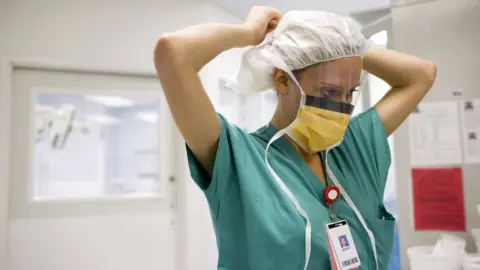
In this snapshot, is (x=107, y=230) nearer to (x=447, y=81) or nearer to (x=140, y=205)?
(x=140, y=205)

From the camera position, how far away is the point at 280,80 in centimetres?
95

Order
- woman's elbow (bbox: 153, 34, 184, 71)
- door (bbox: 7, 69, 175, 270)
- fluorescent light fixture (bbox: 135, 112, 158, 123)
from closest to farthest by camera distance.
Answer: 1. woman's elbow (bbox: 153, 34, 184, 71)
2. door (bbox: 7, 69, 175, 270)
3. fluorescent light fixture (bbox: 135, 112, 158, 123)

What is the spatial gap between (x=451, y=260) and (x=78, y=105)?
220 centimetres

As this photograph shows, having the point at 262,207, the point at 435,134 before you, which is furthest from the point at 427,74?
the point at 262,207

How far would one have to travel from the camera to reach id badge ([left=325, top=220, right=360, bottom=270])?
85cm

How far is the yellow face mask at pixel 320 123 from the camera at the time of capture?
35.7 inches

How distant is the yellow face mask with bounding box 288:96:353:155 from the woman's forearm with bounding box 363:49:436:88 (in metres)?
0.29

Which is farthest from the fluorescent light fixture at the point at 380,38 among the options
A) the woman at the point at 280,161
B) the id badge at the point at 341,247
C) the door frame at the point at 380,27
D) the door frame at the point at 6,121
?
the door frame at the point at 6,121

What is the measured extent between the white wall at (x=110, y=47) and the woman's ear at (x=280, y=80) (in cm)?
180

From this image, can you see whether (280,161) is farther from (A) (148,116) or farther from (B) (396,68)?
(A) (148,116)

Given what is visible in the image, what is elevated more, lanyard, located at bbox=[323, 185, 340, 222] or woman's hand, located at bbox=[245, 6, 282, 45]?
woman's hand, located at bbox=[245, 6, 282, 45]

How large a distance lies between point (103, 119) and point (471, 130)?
82.0 inches

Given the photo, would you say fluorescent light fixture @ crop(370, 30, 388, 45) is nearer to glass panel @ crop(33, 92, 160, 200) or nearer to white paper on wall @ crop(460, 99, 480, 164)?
white paper on wall @ crop(460, 99, 480, 164)

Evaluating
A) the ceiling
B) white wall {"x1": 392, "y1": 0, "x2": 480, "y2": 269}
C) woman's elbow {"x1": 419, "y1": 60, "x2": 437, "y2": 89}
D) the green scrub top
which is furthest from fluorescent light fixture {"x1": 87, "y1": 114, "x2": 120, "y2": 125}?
woman's elbow {"x1": 419, "y1": 60, "x2": 437, "y2": 89}
